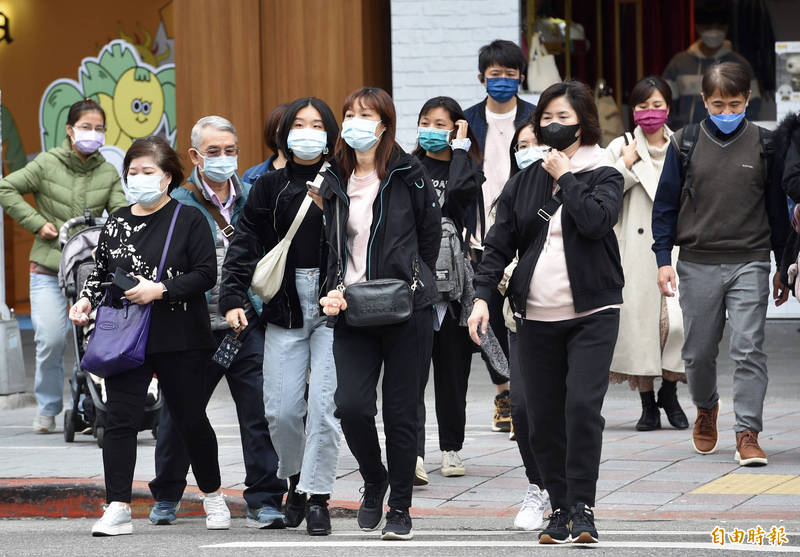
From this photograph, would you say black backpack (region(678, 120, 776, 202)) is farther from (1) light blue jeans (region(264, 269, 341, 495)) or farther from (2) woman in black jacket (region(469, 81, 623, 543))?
(1) light blue jeans (region(264, 269, 341, 495))

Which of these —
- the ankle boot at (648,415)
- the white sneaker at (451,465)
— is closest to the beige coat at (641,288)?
the ankle boot at (648,415)

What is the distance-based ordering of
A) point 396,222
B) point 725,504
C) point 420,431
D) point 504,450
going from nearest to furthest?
point 396,222
point 725,504
point 420,431
point 504,450

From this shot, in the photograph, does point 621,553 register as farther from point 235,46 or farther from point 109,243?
point 235,46

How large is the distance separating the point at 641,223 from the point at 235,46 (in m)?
5.30

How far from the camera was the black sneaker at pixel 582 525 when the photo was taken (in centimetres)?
579

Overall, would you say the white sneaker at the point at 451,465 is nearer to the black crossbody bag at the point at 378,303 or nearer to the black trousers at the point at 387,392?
the black trousers at the point at 387,392

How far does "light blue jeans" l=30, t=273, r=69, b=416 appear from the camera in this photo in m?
9.59

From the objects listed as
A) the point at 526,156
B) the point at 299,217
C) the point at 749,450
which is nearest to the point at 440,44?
the point at 526,156

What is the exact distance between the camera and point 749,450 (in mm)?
7637

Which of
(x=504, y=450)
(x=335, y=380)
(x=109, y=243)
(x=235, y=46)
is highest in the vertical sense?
(x=235, y=46)

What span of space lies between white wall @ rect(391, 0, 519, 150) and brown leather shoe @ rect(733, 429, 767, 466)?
5497 millimetres

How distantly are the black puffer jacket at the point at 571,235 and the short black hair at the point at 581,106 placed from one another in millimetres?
145

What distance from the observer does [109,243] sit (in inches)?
266

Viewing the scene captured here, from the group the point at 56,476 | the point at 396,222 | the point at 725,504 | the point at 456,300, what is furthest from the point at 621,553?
the point at 56,476
